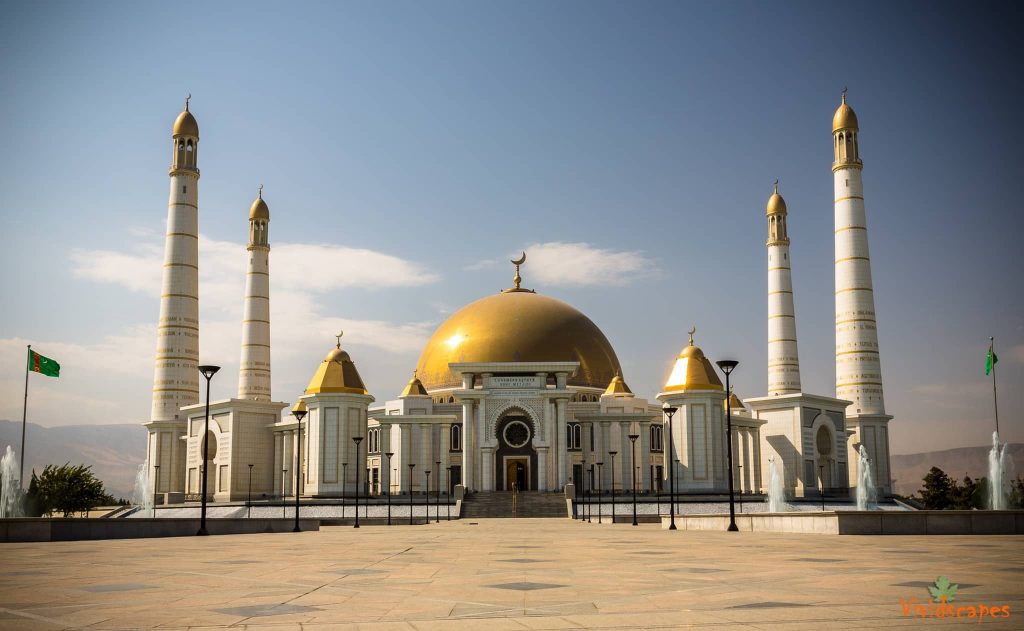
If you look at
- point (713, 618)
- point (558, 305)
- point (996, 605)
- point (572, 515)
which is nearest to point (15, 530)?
point (713, 618)

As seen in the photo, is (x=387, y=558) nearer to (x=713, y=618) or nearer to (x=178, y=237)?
(x=713, y=618)

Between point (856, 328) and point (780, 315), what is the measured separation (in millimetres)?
6607

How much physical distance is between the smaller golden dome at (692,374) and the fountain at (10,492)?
130 ft

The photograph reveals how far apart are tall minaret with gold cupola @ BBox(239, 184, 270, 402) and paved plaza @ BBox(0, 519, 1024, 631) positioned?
57192 millimetres

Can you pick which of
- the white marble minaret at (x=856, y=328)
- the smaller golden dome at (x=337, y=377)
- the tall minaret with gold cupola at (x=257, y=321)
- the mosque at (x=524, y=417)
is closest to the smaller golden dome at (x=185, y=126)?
the mosque at (x=524, y=417)

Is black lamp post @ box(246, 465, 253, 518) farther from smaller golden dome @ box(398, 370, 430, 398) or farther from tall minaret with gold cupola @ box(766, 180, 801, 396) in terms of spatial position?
tall minaret with gold cupola @ box(766, 180, 801, 396)

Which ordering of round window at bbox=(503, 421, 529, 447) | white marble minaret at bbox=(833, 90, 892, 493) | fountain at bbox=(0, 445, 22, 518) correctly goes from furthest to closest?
white marble minaret at bbox=(833, 90, 892, 493) → round window at bbox=(503, 421, 529, 447) → fountain at bbox=(0, 445, 22, 518)

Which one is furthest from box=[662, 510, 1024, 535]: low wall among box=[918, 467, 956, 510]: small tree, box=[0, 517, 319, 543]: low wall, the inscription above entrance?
box=[918, 467, 956, 510]: small tree

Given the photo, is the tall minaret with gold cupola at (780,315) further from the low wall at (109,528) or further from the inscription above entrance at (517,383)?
the low wall at (109,528)

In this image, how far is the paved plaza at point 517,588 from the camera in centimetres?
830

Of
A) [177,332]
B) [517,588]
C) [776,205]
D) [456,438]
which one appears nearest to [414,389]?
[456,438]

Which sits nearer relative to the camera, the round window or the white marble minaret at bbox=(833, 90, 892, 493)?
the round window

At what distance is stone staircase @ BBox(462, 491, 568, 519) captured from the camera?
54156 mm

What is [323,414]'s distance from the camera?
6525cm
